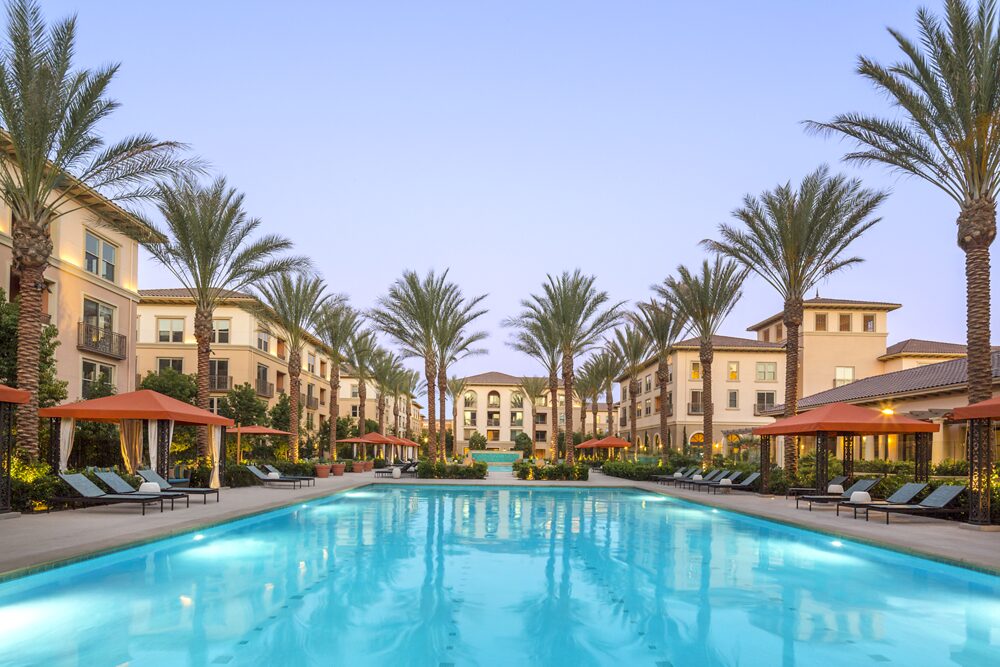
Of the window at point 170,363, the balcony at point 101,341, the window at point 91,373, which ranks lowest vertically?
the window at point 91,373

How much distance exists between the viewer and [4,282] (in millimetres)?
23688

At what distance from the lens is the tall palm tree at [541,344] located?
37.6m

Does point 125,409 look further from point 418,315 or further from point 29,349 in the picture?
point 418,315

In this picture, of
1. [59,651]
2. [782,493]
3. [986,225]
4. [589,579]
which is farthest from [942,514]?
[59,651]

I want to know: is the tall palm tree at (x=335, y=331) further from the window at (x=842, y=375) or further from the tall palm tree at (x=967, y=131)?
the window at (x=842, y=375)

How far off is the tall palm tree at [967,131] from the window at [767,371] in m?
40.1

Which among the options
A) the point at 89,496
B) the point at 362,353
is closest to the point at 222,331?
the point at 362,353

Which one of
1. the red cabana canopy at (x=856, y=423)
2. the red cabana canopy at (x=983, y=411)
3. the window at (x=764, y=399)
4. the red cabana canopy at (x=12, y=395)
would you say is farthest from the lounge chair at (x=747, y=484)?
the window at (x=764, y=399)

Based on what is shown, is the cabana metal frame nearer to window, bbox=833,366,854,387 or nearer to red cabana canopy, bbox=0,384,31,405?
red cabana canopy, bbox=0,384,31,405

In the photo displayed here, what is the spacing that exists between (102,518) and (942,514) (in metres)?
18.8

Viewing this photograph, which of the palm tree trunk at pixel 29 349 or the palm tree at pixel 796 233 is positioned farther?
the palm tree at pixel 796 233

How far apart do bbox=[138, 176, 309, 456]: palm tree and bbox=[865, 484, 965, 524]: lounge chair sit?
20.0 meters

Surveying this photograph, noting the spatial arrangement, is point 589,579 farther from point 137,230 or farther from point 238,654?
point 137,230

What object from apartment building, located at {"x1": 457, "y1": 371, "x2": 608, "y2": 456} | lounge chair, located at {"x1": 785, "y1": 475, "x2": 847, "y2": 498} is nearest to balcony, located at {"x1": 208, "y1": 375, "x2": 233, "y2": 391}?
lounge chair, located at {"x1": 785, "y1": 475, "x2": 847, "y2": 498}
